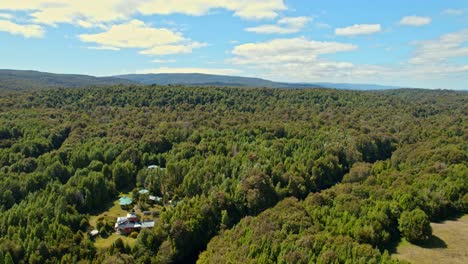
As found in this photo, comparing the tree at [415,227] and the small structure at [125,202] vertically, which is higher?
the tree at [415,227]

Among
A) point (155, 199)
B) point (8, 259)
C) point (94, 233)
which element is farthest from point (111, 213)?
point (8, 259)

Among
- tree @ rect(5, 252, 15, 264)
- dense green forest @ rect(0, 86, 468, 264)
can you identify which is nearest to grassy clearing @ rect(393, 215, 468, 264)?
dense green forest @ rect(0, 86, 468, 264)

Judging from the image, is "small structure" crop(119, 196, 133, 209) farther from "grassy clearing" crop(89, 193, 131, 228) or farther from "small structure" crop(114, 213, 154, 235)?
"small structure" crop(114, 213, 154, 235)

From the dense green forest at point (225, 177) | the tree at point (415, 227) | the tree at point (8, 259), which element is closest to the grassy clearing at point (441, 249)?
the tree at point (415, 227)

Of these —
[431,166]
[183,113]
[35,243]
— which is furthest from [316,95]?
[35,243]

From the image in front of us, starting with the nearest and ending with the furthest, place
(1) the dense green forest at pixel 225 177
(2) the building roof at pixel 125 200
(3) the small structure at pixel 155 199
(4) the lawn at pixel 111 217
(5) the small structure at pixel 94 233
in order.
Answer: (1) the dense green forest at pixel 225 177
(4) the lawn at pixel 111 217
(5) the small structure at pixel 94 233
(2) the building roof at pixel 125 200
(3) the small structure at pixel 155 199

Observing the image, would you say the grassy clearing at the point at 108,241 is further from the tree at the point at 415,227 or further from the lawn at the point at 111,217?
the tree at the point at 415,227
